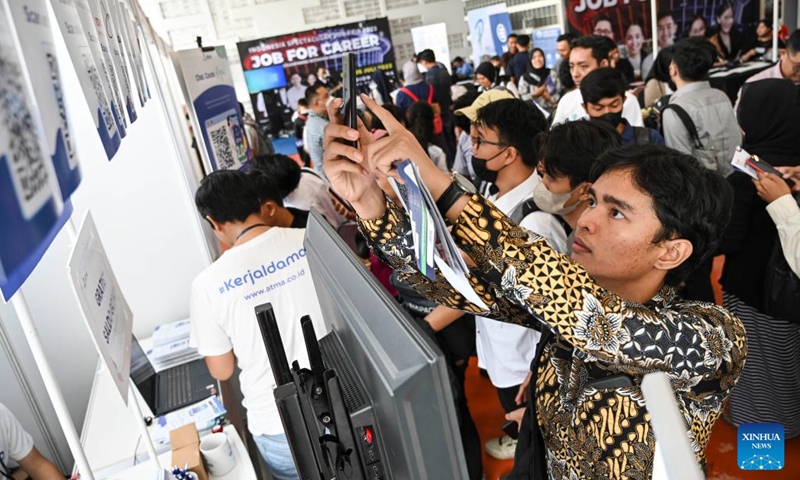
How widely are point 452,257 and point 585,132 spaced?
4.32 ft

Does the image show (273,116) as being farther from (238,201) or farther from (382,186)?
(382,186)

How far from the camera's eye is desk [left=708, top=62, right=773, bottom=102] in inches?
215

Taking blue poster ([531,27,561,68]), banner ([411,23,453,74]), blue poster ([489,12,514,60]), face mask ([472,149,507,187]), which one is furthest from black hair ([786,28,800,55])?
banner ([411,23,453,74])

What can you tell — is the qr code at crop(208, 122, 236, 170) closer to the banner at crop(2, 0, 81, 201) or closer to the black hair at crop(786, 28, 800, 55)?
the banner at crop(2, 0, 81, 201)

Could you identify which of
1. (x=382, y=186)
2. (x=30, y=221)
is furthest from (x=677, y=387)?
(x=30, y=221)

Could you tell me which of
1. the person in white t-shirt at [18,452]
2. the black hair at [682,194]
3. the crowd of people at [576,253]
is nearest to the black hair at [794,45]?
the crowd of people at [576,253]

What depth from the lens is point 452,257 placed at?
0.75 metres

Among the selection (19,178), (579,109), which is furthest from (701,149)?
(19,178)

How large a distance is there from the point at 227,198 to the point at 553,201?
1.09 metres

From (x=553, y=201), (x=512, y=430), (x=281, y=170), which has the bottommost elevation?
(x=512, y=430)

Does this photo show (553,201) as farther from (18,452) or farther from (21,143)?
(18,452)

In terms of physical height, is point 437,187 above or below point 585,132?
above

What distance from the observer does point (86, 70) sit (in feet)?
3.82

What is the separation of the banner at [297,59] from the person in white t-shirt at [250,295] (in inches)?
413
